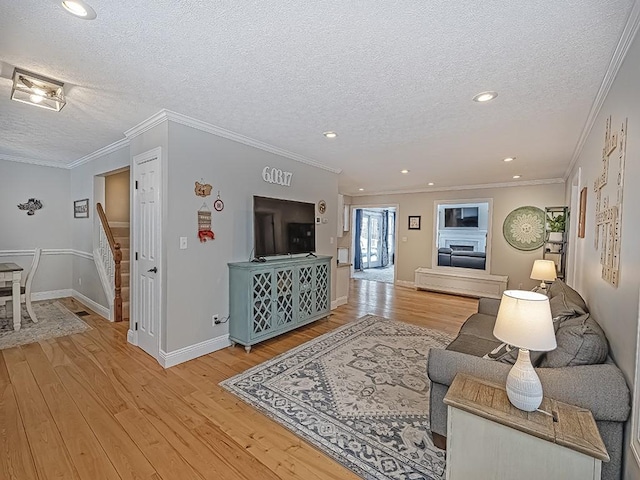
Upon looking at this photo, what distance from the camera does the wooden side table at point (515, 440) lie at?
1.15 m

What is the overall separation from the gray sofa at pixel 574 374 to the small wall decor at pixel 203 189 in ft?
8.40

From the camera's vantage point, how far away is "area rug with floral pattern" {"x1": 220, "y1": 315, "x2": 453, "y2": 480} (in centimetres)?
181

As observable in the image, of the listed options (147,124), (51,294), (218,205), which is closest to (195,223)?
(218,205)

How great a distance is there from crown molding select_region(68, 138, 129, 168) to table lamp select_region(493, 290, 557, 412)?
13.8 ft

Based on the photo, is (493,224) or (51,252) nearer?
(51,252)

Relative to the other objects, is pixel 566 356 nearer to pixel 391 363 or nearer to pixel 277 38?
pixel 391 363

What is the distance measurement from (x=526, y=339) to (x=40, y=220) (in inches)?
274

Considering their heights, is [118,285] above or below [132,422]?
above

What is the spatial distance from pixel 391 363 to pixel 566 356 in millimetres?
1709

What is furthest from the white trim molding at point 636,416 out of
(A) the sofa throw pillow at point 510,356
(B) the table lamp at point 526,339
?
(A) the sofa throw pillow at point 510,356

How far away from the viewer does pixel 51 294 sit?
5355 mm

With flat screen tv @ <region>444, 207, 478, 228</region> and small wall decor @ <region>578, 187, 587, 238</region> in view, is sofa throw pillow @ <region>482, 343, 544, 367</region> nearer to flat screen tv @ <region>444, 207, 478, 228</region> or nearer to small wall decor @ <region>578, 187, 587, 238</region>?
small wall decor @ <region>578, 187, 587, 238</region>

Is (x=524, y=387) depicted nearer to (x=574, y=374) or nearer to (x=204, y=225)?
(x=574, y=374)

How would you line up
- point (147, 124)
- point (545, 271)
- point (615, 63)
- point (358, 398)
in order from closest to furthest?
point (615, 63), point (358, 398), point (147, 124), point (545, 271)
